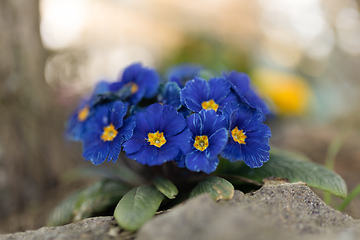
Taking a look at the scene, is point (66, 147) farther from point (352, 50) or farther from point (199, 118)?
point (352, 50)

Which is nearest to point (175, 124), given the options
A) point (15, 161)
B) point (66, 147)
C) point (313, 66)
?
point (15, 161)

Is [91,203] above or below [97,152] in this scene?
below

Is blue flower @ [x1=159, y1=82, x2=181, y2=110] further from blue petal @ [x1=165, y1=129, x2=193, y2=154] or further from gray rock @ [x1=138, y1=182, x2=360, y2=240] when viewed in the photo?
gray rock @ [x1=138, y1=182, x2=360, y2=240]

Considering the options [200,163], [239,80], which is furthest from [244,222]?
[239,80]

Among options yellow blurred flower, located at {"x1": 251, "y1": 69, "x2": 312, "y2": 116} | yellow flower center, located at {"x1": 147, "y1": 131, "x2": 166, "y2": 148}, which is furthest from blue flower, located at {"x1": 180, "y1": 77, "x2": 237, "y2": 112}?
yellow blurred flower, located at {"x1": 251, "y1": 69, "x2": 312, "y2": 116}

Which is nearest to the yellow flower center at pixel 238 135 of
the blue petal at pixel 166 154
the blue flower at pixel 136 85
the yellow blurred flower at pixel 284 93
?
the blue petal at pixel 166 154

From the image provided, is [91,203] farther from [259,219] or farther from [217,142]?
[259,219]
